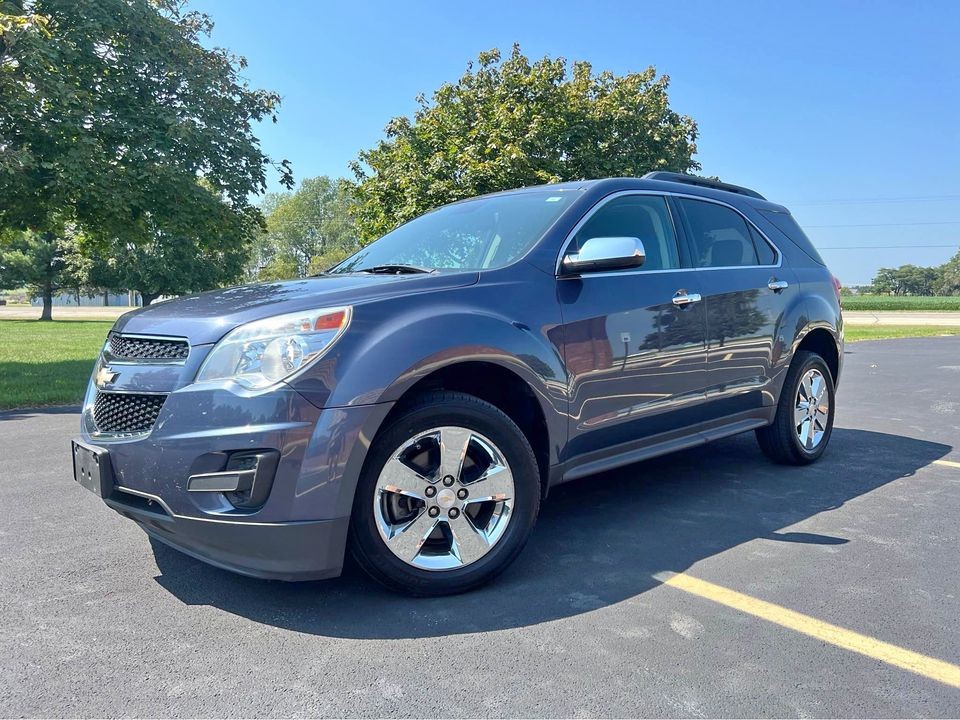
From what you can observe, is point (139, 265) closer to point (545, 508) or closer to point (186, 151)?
point (186, 151)

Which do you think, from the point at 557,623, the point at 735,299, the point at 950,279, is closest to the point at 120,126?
the point at 735,299

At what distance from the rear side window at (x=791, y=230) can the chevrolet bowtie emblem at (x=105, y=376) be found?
13.8 feet

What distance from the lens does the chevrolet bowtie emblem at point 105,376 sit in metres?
2.96

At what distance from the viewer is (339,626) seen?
2.66 meters

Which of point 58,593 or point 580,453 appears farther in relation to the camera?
point 580,453

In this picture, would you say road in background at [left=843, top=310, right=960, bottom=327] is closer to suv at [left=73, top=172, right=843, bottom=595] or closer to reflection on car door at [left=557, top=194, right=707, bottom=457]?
reflection on car door at [left=557, top=194, right=707, bottom=457]

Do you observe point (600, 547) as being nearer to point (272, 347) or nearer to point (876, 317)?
point (272, 347)

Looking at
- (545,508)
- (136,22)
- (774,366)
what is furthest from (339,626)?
(136,22)

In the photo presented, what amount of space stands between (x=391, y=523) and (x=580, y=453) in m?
1.06

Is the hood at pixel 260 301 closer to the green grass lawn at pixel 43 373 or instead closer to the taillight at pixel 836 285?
the taillight at pixel 836 285

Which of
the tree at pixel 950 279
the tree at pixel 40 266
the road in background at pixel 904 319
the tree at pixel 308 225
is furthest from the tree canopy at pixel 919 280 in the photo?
the tree at pixel 40 266

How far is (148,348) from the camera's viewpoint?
2.92 metres

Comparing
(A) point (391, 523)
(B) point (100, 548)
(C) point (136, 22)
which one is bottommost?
(B) point (100, 548)

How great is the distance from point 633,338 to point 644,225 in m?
0.80
